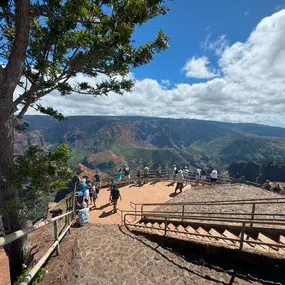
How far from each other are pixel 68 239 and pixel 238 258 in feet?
18.3

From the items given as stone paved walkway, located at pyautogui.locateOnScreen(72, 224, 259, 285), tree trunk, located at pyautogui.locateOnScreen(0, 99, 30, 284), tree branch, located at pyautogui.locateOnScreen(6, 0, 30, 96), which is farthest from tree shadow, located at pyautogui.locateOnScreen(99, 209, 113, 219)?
tree branch, located at pyautogui.locateOnScreen(6, 0, 30, 96)

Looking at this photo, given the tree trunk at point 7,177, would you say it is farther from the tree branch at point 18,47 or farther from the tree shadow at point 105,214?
the tree shadow at point 105,214

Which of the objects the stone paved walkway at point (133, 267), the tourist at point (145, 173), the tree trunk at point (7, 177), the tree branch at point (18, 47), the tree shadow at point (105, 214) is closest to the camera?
the tree branch at point (18, 47)

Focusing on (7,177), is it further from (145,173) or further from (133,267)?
(145,173)

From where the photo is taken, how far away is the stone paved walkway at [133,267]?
491 centimetres

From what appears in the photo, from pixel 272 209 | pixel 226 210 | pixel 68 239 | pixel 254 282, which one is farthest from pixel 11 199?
pixel 272 209

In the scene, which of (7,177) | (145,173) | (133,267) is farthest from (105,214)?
(7,177)

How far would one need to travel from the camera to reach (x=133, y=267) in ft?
18.3

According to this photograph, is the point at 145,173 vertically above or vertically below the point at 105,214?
above

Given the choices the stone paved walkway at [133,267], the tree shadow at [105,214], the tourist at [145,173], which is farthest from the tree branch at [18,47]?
the tourist at [145,173]

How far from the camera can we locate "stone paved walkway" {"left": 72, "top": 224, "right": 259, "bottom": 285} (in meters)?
4.91

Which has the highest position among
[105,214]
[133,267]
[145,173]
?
[133,267]

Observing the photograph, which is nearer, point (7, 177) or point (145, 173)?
point (7, 177)

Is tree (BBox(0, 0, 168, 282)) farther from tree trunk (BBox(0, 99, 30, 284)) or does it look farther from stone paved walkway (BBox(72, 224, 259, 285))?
stone paved walkway (BBox(72, 224, 259, 285))
